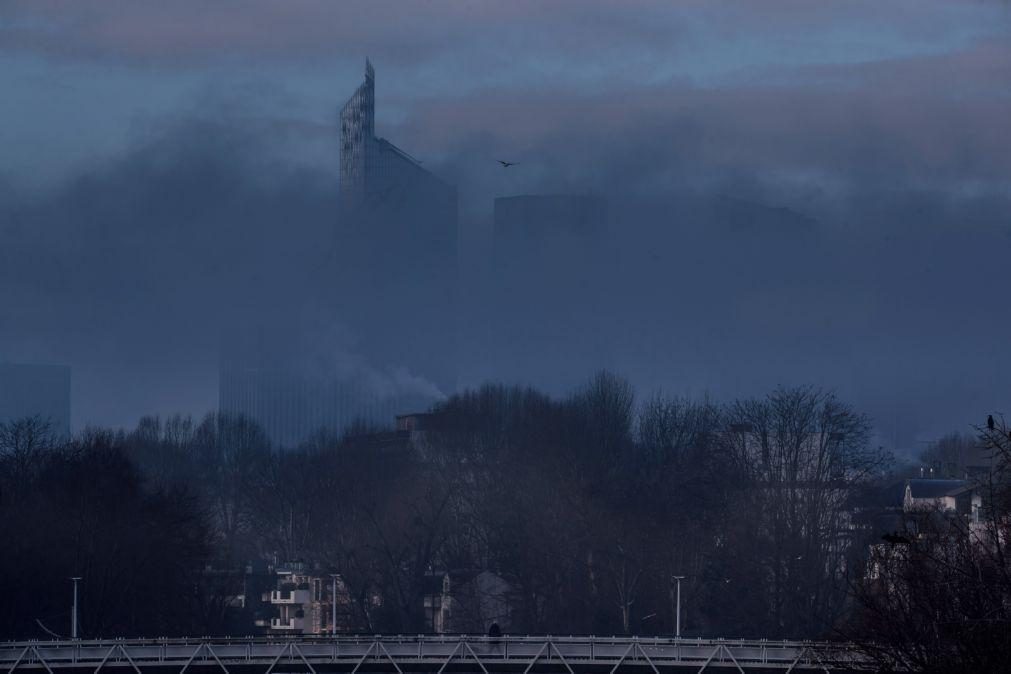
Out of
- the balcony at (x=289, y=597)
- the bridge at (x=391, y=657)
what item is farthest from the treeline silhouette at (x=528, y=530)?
the bridge at (x=391, y=657)

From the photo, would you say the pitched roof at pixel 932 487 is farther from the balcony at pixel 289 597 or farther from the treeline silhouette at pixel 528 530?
the balcony at pixel 289 597

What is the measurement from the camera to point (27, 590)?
95.7 m

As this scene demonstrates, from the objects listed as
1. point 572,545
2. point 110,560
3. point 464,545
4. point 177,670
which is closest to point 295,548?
point 464,545

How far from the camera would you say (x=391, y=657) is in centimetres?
7519

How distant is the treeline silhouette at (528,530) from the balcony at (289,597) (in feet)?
9.65

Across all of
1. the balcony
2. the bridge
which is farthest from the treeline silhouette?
the bridge

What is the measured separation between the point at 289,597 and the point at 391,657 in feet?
172

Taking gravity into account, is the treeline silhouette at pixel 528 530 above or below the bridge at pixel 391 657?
above

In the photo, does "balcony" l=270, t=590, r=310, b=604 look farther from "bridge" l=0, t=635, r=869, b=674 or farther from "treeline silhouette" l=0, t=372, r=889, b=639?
"bridge" l=0, t=635, r=869, b=674

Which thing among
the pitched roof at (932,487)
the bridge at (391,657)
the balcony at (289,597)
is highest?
the pitched roof at (932,487)

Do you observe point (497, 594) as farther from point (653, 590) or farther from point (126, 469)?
point (126, 469)

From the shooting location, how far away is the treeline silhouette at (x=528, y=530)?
101 meters

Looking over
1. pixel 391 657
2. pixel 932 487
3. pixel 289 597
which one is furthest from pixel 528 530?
pixel 391 657

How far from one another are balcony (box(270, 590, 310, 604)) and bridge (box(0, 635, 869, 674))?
143 feet
